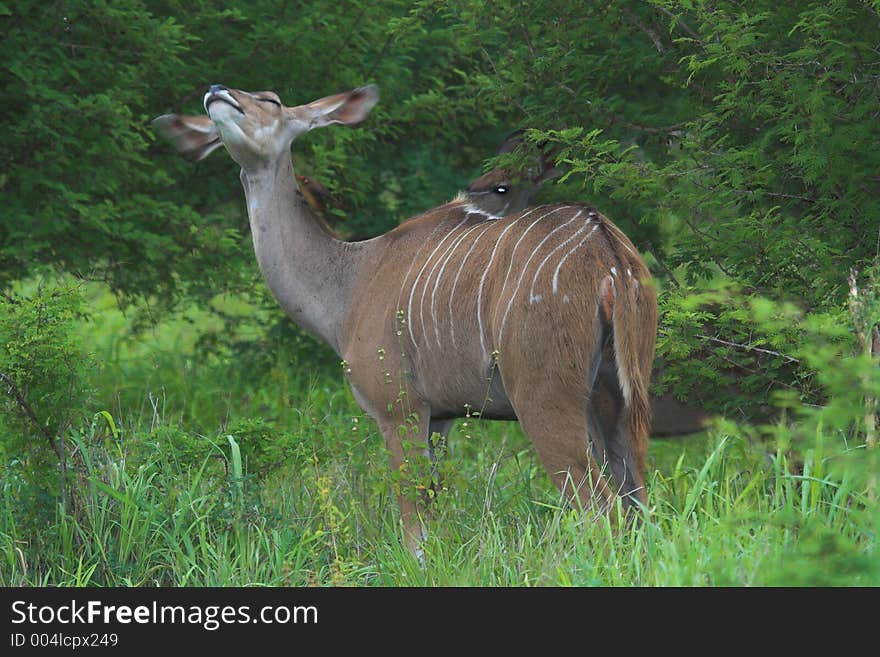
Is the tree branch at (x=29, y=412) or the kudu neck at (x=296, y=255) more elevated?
the kudu neck at (x=296, y=255)

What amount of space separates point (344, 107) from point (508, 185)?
847mm

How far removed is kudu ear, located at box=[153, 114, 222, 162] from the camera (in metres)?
6.43

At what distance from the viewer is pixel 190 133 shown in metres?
6.49

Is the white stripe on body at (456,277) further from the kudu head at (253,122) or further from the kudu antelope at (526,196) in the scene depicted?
the kudu head at (253,122)

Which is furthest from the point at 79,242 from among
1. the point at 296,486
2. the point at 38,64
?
the point at 296,486

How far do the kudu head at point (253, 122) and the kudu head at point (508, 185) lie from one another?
644 millimetres

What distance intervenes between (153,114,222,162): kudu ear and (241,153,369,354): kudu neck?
1.41 ft

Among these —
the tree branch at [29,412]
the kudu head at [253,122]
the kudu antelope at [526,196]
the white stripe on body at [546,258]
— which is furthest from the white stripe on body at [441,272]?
the tree branch at [29,412]

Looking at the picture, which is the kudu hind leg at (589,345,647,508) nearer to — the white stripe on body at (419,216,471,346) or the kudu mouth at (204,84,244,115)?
the white stripe on body at (419,216,471,346)

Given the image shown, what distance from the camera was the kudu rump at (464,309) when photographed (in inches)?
183

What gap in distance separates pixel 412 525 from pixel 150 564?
0.96 meters

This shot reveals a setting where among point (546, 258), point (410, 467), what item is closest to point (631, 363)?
point (546, 258)

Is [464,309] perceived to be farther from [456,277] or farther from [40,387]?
[40,387]
